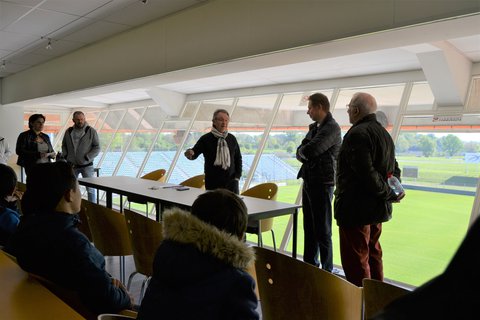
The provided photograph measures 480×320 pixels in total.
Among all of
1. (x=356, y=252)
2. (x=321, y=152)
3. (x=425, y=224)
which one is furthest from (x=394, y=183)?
(x=425, y=224)

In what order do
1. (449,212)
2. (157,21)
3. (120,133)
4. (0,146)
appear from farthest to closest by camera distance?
1. (120,133)
2. (0,146)
3. (157,21)
4. (449,212)

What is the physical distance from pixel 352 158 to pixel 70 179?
182 cm

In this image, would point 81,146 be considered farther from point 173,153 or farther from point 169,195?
point 173,153

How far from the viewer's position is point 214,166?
420 cm

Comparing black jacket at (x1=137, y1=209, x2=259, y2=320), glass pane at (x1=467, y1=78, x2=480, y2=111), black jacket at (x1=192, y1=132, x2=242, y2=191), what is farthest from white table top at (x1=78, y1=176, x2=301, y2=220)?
glass pane at (x1=467, y1=78, x2=480, y2=111)

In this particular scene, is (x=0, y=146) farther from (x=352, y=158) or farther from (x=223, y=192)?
(x=223, y=192)

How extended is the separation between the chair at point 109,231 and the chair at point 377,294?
6.68 ft

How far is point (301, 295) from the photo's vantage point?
1.63 meters

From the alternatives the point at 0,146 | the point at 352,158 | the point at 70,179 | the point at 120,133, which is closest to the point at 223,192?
the point at 70,179

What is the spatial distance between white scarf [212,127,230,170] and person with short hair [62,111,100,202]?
98.6 inches

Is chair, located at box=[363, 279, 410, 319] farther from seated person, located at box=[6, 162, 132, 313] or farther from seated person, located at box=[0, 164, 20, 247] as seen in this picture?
seated person, located at box=[0, 164, 20, 247]

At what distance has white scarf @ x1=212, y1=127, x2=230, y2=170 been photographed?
13.6ft

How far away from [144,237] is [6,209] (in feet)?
2.84

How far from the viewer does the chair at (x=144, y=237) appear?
8.39 ft
